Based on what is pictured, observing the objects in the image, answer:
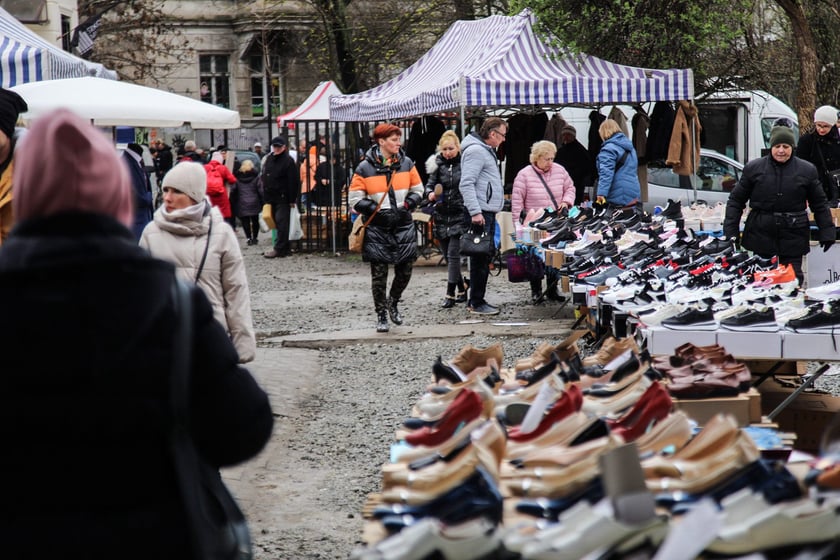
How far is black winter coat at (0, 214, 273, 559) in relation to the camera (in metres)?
2.49

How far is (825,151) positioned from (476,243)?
439 centimetres

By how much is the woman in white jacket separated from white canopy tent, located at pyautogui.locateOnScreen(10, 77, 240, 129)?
5067 mm

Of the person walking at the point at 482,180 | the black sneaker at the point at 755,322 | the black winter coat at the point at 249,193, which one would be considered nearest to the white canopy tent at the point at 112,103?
the person walking at the point at 482,180

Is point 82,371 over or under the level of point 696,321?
over

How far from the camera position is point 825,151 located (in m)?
13.7

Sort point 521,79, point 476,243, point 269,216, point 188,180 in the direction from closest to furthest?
point 188,180, point 476,243, point 521,79, point 269,216

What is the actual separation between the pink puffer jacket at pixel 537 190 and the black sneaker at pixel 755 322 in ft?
24.0

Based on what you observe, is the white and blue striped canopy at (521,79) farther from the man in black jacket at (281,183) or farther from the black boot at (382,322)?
the black boot at (382,322)

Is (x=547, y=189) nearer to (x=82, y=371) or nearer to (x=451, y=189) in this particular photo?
(x=451, y=189)

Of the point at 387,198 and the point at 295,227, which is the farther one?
the point at 295,227

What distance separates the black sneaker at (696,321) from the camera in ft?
20.0

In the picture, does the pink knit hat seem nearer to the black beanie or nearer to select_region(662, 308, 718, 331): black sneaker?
the black beanie

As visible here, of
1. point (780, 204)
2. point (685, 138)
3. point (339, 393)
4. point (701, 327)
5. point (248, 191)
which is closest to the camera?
point (701, 327)

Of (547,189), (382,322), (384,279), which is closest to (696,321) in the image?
(384,279)
